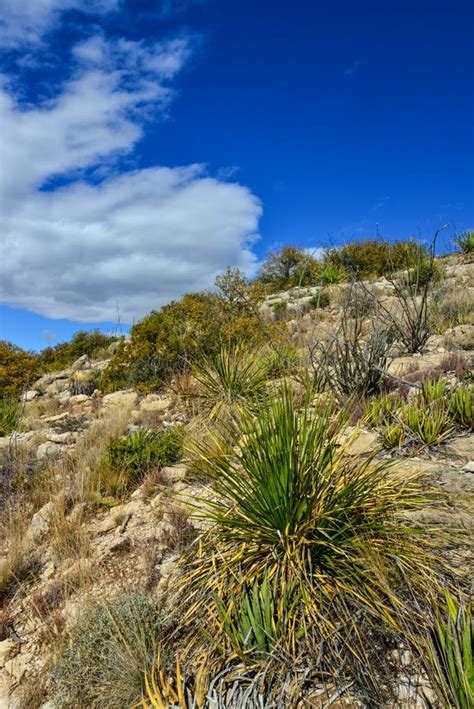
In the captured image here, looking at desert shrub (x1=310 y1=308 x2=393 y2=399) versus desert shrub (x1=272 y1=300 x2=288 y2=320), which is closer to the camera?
desert shrub (x1=310 y1=308 x2=393 y2=399)

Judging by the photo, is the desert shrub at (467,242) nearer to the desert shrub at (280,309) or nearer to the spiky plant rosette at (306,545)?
the desert shrub at (280,309)

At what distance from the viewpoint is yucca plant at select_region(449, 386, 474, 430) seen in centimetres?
463

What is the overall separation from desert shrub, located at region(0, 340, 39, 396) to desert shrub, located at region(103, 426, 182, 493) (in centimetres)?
876

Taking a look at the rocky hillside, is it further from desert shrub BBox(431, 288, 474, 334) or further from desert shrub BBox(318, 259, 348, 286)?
desert shrub BBox(318, 259, 348, 286)

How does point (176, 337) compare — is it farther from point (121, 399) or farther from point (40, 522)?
point (40, 522)

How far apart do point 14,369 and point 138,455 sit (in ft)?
33.7

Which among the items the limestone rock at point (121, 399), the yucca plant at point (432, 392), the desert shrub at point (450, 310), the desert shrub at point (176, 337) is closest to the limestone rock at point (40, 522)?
the limestone rock at point (121, 399)

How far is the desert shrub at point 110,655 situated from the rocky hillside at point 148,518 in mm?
26

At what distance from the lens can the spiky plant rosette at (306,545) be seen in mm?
2328

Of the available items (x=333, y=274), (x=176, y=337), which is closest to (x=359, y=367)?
(x=176, y=337)

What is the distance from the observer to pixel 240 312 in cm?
1055

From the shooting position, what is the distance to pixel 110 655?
2.45 meters

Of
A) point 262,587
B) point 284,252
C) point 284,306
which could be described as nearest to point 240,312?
point 284,306

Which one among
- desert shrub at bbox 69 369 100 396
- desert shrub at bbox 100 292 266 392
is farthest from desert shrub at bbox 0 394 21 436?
desert shrub at bbox 100 292 266 392
